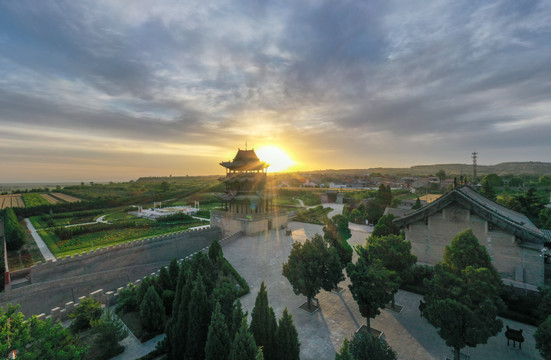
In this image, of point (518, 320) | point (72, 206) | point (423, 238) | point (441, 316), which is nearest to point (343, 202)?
point (423, 238)

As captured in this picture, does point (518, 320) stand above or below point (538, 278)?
below

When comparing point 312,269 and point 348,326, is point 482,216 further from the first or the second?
point 312,269

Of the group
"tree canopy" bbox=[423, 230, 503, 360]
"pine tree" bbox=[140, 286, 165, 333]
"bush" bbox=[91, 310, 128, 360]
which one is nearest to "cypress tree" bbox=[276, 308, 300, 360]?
"tree canopy" bbox=[423, 230, 503, 360]

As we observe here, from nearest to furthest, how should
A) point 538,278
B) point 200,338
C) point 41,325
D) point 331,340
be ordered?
point 41,325
point 200,338
point 331,340
point 538,278

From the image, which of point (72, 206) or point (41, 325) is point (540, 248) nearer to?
point (41, 325)

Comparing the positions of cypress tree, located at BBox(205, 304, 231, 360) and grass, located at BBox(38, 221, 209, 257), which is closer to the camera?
cypress tree, located at BBox(205, 304, 231, 360)

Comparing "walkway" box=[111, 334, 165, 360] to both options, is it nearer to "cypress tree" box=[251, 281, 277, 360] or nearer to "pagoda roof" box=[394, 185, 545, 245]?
"cypress tree" box=[251, 281, 277, 360]

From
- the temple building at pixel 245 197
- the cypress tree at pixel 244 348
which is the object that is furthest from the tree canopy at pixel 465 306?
the temple building at pixel 245 197
